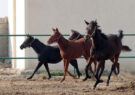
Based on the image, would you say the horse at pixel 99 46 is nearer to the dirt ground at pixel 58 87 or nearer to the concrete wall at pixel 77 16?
the dirt ground at pixel 58 87

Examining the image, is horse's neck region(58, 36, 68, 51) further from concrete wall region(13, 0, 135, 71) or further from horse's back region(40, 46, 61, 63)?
concrete wall region(13, 0, 135, 71)

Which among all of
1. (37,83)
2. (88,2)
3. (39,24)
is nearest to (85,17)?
(88,2)

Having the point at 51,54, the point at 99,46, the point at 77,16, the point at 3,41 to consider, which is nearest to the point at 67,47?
the point at 51,54

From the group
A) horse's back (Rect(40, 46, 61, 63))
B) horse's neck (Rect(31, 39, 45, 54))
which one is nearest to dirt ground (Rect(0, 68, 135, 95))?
horse's back (Rect(40, 46, 61, 63))

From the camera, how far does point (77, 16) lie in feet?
63.9

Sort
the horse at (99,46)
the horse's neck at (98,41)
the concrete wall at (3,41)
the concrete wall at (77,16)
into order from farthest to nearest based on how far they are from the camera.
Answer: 1. the concrete wall at (3,41)
2. the concrete wall at (77,16)
3. the horse's neck at (98,41)
4. the horse at (99,46)

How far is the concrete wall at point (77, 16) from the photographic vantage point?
63.0 ft

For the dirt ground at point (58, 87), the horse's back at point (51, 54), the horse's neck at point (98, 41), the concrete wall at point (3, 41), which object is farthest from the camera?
the concrete wall at point (3, 41)

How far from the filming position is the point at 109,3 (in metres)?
19.5

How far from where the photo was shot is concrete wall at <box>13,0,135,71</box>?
1920cm

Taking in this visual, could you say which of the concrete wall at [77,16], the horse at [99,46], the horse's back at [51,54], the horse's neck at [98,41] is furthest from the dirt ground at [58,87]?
the concrete wall at [77,16]

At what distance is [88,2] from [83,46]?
4788mm

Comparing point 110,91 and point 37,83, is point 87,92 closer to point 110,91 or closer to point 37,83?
point 110,91

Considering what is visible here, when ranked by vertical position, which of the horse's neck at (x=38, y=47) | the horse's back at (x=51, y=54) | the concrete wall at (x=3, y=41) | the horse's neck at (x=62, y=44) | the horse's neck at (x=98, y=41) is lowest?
the concrete wall at (x=3, y=41)
